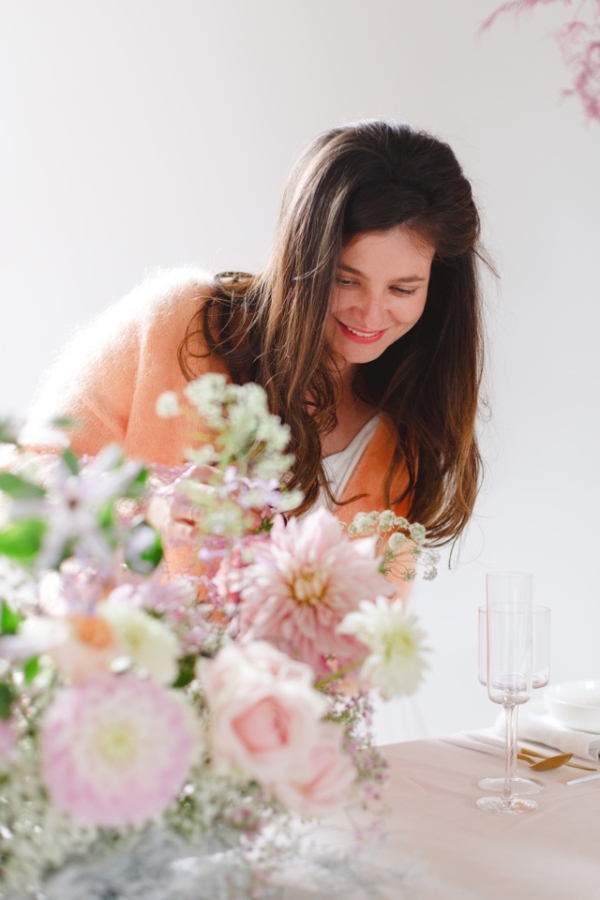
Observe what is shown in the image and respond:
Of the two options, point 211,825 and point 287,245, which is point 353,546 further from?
point 287,245

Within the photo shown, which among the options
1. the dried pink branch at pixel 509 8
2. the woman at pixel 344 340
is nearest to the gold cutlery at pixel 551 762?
the woman at pixel 344 340

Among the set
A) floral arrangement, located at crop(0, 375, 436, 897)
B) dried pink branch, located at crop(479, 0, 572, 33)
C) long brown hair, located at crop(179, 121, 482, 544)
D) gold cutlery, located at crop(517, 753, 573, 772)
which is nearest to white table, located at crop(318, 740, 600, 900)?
gold cutlery, located at crop(517, 753, 573, 772)

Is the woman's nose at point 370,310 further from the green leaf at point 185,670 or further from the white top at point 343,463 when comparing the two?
the green leaf at point 185,670

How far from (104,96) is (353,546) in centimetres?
240

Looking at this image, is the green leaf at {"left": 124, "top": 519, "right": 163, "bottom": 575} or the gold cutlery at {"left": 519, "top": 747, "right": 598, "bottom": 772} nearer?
the green leaf at {"left": 124, "top": 519, "right": 163, "bottom": 575}

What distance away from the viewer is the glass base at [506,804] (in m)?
1.17

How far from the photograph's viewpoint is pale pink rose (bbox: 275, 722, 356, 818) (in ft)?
2.00

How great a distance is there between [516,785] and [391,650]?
0.70 metres

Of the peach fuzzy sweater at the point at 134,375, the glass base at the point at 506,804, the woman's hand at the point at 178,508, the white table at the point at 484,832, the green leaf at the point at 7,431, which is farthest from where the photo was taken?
the peach fuzzy sweater at the point at 134,375

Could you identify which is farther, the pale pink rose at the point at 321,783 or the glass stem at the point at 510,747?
the glass stem at the point at 510,747

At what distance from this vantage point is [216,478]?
76 cm

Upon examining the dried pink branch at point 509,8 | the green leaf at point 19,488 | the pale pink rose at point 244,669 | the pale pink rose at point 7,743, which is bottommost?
the pale pink rose at point 7,743

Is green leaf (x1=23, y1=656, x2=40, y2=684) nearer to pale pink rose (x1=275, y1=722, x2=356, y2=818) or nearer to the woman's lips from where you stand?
pale pink rose (x1=275, y1=722, x2=356, y2=818)

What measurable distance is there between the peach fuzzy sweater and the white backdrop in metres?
1.12
